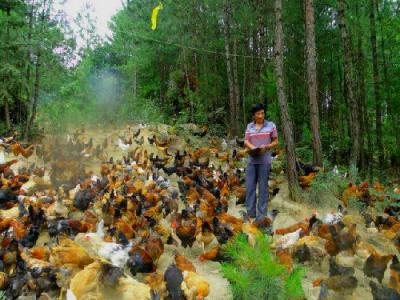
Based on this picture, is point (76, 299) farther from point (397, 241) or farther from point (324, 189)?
point (324, 189)

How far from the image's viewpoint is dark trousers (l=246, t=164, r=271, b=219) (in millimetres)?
7379

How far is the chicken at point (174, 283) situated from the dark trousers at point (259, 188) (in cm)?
350

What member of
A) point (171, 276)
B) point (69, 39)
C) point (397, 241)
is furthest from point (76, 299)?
point (69, 39)

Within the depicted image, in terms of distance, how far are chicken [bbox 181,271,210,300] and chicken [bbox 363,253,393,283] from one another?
1.90 metres

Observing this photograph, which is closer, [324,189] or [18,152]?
[324,189]

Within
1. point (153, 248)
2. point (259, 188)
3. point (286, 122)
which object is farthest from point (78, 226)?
point (286, 122)

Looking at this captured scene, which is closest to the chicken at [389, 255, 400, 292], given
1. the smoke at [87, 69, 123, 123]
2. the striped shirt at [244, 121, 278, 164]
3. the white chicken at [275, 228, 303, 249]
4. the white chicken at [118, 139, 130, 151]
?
the white chicken at [275, 228, 303, 249]

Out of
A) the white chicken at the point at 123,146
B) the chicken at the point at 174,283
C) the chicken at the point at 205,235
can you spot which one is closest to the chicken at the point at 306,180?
the chicken at the point at 205,235

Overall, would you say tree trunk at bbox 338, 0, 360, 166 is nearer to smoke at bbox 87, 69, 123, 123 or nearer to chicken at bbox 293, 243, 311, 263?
chicken at bbox 293, 243, 311, 263

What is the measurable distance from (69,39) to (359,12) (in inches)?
464

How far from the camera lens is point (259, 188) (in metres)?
7.40

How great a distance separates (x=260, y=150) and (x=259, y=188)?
714 mm

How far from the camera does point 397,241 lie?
6082mm

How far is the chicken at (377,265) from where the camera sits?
459 centimetres
